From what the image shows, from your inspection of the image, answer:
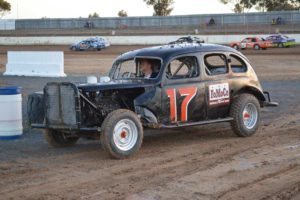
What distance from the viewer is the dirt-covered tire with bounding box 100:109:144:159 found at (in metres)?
8.18

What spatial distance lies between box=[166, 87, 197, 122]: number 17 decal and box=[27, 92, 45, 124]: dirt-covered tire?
193cm

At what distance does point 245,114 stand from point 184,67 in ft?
4.43

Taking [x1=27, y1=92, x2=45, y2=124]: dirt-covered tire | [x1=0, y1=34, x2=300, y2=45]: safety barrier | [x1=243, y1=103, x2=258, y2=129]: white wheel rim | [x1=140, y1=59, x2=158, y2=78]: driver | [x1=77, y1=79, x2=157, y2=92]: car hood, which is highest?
[x1=0, y1=34, x2=300, y2=45]: safety barrier

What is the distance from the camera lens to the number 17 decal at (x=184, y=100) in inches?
358

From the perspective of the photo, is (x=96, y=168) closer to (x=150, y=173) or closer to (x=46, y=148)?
(x=150, y=173)

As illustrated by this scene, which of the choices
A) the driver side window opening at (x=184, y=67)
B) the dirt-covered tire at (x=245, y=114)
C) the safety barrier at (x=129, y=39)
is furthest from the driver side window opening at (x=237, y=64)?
the safety barrier at (x=129, y=39)

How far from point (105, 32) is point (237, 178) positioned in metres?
68.1

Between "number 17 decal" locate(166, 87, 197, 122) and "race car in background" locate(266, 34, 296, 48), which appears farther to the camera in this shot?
"race car in background" locate(266, 34, 296, 48)

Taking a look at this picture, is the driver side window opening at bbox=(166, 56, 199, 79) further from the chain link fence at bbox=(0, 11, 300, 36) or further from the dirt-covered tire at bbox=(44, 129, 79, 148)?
the chain link fence at bbox=(0, 11, 300, 36)

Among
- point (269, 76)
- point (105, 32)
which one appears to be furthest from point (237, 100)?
point (105, 32)

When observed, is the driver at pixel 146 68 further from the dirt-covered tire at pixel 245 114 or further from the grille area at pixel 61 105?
the dirt-covered tire at pixel 245 114

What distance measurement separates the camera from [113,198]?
20.5 feet

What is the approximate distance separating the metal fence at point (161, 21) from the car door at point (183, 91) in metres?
58.2

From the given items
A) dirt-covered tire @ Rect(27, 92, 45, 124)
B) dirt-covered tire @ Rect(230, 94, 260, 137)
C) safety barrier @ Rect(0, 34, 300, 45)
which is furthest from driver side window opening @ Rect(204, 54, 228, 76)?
safety barrier @ Rect(0, 34, 300, 45)
